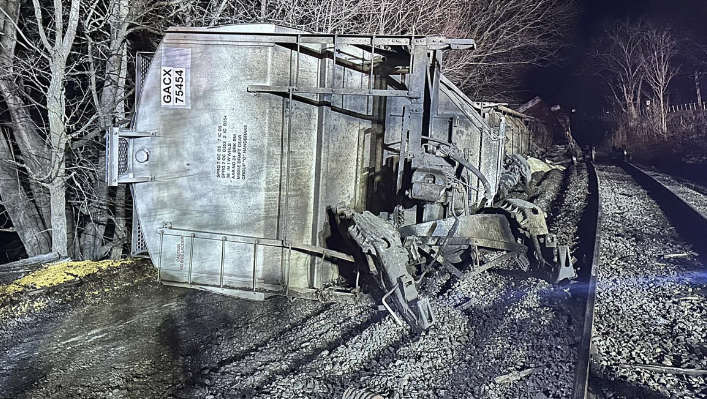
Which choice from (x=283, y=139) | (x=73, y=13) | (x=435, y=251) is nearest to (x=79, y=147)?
(x=73, y=13)

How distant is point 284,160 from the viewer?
5.19 metres

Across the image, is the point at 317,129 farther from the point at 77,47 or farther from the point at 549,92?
the point at 549,92

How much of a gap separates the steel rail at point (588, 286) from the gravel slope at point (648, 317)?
0.32ft

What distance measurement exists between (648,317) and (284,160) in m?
3.67

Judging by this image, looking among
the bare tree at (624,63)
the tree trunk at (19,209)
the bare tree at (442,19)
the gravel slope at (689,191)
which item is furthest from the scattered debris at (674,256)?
the bare tree at (624,63)

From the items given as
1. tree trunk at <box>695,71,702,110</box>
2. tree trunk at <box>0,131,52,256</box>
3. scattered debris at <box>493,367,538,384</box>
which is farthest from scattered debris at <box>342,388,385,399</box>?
tree trunk at <box>695,71,702,110</box>

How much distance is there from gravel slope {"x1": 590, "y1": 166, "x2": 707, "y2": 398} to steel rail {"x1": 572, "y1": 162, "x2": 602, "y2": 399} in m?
0.10

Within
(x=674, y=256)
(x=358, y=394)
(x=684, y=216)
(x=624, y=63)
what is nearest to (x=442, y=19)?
(x=684, y=216)

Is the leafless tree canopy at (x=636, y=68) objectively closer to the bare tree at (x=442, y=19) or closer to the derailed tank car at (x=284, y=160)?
the bare tree at (x=442, y=19)

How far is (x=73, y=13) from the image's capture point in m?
6.73

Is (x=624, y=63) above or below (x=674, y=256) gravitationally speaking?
above

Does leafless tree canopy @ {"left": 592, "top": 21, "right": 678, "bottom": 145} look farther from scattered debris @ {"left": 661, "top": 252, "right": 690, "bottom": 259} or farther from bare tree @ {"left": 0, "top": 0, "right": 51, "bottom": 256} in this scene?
bare tree @ {"left": 0, "top": 0, "right": 51, "bottom": 256}

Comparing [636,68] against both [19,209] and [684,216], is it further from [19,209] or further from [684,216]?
[19,209]

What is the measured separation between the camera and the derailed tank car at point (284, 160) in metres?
5.09
